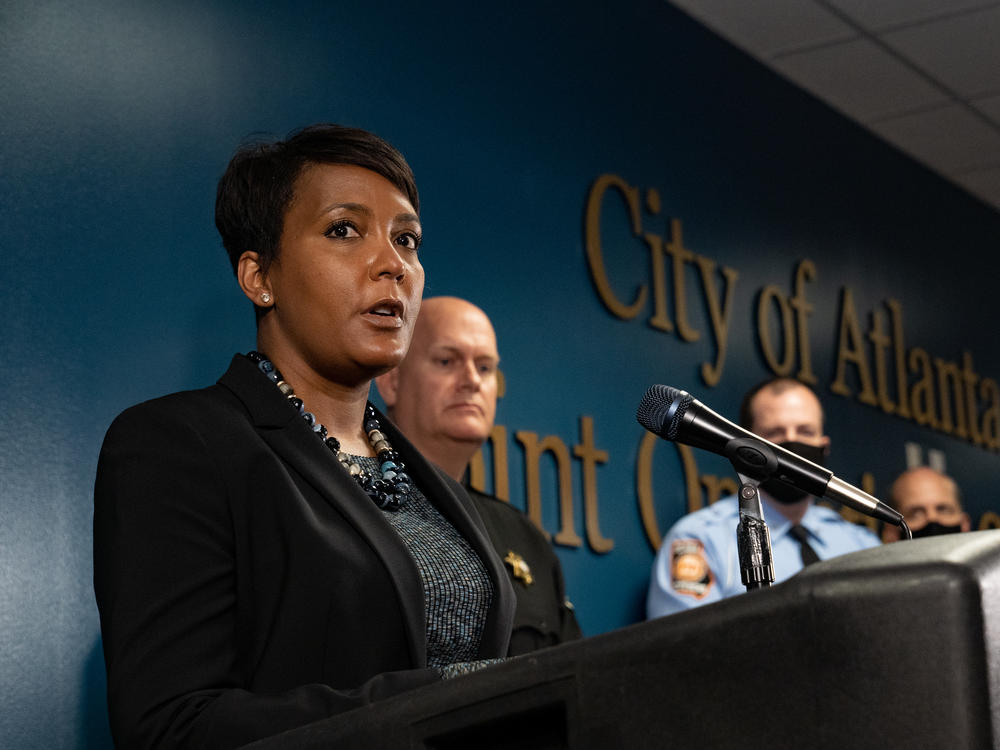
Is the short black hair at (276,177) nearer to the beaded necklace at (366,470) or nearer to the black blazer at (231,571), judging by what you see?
the beaded necklace at (366,470)

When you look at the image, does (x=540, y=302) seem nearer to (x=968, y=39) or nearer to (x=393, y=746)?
(x=968, y=39)

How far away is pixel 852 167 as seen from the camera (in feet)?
17.6

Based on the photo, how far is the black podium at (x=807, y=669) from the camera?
0.75 meters

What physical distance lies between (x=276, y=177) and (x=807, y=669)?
1136mm

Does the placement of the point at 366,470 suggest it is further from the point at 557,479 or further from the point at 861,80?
the point at 861,80

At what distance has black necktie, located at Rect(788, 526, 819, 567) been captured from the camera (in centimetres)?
374

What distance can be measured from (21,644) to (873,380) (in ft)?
12.5

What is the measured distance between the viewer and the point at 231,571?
136 centimetres

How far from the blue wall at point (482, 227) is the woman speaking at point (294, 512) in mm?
815

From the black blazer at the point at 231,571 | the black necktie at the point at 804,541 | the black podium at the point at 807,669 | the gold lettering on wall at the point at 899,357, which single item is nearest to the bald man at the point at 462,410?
the black necktie at the point at 804,541

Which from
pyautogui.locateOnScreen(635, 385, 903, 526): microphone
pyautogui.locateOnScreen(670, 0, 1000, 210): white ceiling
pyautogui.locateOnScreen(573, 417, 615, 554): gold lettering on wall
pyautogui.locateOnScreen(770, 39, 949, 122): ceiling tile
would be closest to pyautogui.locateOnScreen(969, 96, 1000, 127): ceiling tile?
pyautogui.locateOnScreen(670, 0, 1000, 210): white ceiling

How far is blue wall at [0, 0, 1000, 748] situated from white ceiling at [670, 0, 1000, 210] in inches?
4.4

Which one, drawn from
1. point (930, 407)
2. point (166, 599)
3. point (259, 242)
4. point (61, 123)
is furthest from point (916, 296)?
point (166, 599)

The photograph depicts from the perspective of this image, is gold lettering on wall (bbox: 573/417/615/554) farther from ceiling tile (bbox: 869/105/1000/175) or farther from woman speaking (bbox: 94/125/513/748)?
ceiling tile (bbox: 869/105/1000/175)
